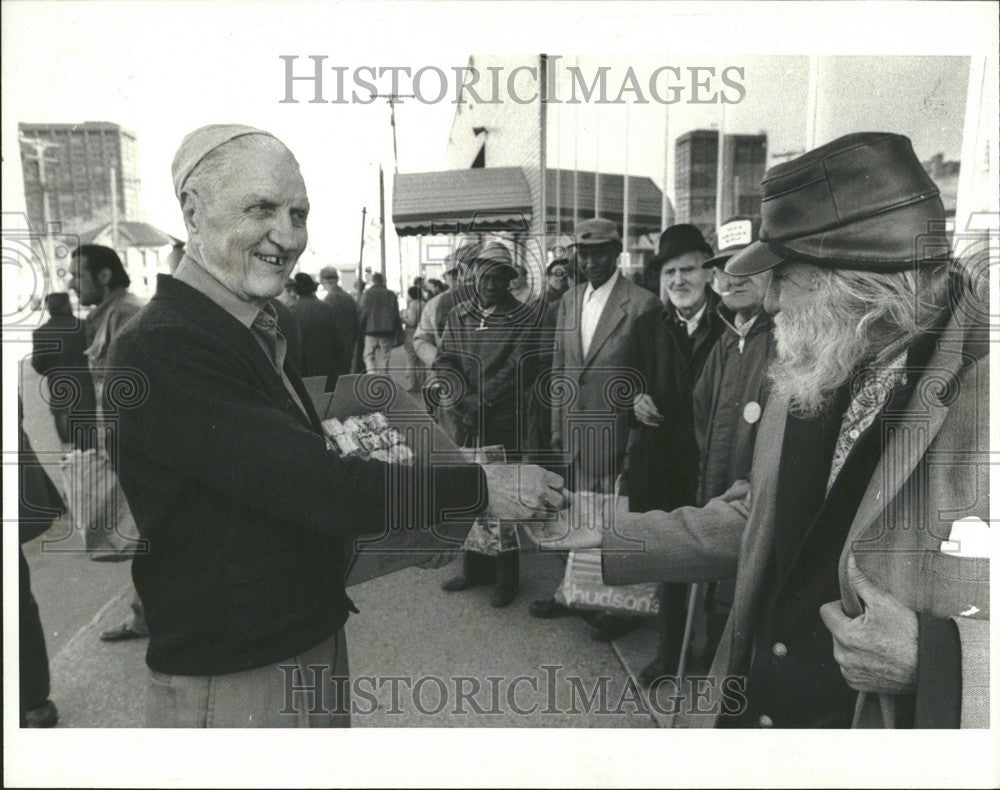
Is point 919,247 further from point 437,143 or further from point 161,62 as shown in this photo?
point 161,62

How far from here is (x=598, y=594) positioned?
3262 millimetres

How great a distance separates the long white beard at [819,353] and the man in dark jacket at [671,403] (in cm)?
147

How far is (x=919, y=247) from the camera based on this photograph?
1793 mm

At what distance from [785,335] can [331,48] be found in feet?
5.28

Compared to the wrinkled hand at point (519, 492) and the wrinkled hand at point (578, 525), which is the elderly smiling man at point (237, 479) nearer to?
the wrinkled hand at point (519, 492)

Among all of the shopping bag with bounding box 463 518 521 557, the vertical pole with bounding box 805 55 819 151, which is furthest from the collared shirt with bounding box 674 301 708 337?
the shopping bag with bounding box 463 518 521 557

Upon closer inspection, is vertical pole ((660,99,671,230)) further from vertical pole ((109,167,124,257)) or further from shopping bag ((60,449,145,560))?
shopping bag ((60,449,145,560))

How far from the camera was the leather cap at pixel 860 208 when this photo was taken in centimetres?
179

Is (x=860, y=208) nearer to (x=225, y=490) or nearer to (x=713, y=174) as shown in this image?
(x=713, y=174)

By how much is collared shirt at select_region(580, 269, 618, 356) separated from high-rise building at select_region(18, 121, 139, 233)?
6.87 ft

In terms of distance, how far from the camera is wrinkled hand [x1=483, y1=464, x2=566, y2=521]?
1976 millimetres

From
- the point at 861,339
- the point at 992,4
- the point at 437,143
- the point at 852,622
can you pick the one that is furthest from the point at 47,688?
the point at 992,4

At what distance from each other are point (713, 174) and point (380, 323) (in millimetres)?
1938

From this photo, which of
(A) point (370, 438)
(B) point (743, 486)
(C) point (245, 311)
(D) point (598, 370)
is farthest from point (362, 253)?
(B) point (743, 486)
